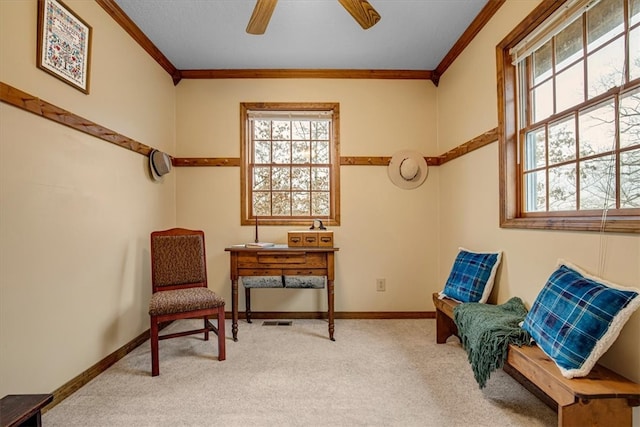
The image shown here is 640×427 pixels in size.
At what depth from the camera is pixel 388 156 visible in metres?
3.26

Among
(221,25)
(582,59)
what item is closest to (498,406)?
(582,59)

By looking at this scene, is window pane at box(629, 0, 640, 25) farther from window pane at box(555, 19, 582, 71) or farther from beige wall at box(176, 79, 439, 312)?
beige wall at box(176, 79, 439, 312)

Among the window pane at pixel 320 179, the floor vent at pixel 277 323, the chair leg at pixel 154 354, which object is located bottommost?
the floor vent at pixel 277 323

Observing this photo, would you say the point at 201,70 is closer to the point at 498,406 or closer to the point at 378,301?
the point at 378,301

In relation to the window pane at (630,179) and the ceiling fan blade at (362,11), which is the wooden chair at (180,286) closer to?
the ceiling fan blade at (362,11)

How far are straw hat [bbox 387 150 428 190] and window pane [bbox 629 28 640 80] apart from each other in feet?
6.23

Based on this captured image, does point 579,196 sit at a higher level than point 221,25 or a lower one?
lower

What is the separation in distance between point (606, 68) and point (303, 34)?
2067 mm

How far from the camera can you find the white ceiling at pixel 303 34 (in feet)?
7.43

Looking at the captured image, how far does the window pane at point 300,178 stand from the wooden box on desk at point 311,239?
0.67 m

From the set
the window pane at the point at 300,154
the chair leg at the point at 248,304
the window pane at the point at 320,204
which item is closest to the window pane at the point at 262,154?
the window pane at the point at 300,154

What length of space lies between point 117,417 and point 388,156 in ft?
9.78

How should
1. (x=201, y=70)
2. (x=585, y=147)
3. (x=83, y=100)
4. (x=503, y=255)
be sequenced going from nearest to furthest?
(x=585, y=147), (x=83, y=100), (x=503, y=255), (x=201, y=70)

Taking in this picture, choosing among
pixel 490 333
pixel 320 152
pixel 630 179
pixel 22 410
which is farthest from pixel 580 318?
pixel 320 152
